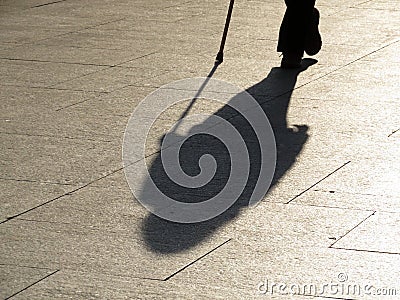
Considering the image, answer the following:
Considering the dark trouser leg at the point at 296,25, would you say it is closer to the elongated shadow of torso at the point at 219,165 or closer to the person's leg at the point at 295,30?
the person's leg at the point at 295,30

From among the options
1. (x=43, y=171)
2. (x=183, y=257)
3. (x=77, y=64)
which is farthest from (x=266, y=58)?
(x=183, y=257)

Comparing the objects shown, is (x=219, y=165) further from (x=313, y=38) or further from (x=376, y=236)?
(x=313, y=38)

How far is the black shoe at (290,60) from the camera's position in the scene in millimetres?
10039

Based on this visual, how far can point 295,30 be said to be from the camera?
10070 mm

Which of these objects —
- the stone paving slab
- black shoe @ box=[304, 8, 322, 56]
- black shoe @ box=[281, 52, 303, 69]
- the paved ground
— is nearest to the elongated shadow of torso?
the paved ground

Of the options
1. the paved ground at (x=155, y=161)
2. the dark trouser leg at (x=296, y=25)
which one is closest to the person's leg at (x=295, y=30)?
the dark trouser leg at (x=296, y=25)

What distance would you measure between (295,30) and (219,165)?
11.2ft

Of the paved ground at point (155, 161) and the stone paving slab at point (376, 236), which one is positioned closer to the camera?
the paved ground at point (155, 161)

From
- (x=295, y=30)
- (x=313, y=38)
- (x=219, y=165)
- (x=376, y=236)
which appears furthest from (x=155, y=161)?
(x=313, y=38)

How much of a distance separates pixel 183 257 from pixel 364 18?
8.40 meters

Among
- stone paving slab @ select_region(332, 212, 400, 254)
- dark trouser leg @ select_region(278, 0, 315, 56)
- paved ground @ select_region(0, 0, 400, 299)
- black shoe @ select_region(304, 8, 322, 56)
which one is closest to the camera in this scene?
paved ground @ select_region(0, 0, 400, 299)

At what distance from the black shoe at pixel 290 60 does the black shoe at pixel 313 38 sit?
0.70 ft

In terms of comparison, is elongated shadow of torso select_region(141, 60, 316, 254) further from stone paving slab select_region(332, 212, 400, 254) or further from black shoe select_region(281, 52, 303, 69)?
stone paving slab select_region(332, 212, 400, 254)

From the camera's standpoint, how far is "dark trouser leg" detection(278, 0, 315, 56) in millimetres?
10008
